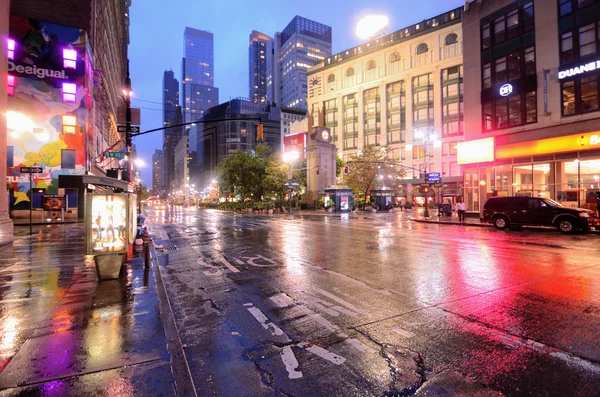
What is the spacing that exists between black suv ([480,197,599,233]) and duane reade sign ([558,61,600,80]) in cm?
1033

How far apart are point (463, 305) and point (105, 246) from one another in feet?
25.6

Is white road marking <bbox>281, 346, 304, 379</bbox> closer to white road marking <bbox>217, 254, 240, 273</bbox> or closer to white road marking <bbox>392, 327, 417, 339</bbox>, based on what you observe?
white road marking <bbox>392, 327, 417, 339</bbox>

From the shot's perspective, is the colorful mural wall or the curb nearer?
the curb

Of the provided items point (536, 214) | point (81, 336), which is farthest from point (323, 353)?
point (536, 214)

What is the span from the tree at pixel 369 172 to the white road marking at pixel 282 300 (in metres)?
51.8

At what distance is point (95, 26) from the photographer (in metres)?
35.0

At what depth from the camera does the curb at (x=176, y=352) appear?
3.32m

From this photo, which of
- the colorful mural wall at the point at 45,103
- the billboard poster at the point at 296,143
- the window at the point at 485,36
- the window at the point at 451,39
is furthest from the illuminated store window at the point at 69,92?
the window at the point at 451,39

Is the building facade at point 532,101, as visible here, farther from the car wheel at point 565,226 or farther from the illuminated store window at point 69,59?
the illuminated store window at point 69,59

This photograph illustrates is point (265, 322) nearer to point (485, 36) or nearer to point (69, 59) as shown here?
point (485, 36)

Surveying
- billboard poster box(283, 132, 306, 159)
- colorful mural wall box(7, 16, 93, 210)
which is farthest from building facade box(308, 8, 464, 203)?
colorful mural wall box(7, 16, 93, 210)

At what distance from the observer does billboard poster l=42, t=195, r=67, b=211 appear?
26969mm

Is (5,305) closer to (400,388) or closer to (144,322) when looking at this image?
(144,322)

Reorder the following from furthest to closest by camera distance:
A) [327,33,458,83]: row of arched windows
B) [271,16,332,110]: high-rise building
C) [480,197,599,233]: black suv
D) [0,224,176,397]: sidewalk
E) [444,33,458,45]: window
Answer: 1. [271,16,332,110]: high-rise building
2. [327,33,458,83]: row of arched windows
3. [444,33,458,45]: window
4. [480,197,599,233]: black suv
5. [0,224,176,397]: sidewalk
